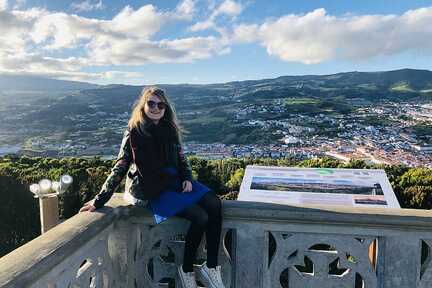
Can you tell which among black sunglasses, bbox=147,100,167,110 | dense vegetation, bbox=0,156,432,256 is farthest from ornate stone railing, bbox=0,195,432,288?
dense vegetation, bbox=0,156,432,256

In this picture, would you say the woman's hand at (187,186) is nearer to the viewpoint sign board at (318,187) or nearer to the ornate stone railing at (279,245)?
the ornate stone railing at (279,245)

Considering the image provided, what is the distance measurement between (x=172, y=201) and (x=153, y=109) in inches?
25.4

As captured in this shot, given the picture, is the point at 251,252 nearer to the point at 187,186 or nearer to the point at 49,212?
the point at 187,186

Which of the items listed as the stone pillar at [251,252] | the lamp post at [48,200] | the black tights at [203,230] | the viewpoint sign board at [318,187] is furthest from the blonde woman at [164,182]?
the lamp post at [48,200]

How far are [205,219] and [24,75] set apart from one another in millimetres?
161861

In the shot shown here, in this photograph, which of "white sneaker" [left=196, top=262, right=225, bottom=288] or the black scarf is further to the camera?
the black scarf

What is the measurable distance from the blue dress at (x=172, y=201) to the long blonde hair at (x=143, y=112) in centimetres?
35

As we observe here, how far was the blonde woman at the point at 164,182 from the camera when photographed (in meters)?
2.70

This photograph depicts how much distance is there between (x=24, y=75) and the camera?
490 ft

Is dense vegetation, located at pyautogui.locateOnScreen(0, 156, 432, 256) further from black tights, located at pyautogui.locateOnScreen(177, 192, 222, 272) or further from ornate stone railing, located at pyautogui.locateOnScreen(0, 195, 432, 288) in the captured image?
black tights, located at pyautogui.locateOnScreen(177, 192, 222, 272)

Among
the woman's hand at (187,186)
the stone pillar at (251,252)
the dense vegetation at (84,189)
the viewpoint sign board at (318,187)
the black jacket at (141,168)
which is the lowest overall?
the dense vegetation at (84,189)

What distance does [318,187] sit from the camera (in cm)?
562

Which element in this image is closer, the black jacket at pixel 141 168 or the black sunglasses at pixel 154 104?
the black jacket at pixel 141 168

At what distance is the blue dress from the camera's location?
2.72 m
